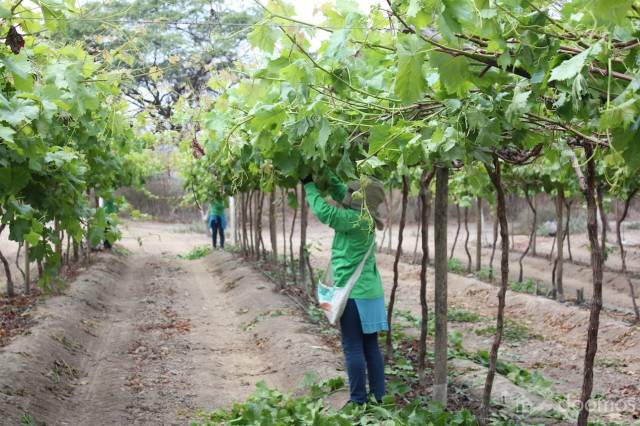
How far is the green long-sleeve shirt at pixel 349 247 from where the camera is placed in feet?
16.0

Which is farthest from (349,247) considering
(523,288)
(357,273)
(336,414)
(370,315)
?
(523,288)

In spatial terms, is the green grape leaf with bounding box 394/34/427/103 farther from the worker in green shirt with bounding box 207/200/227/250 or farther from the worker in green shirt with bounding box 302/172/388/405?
the worker in green shirt with bounding box 207/200/227/250

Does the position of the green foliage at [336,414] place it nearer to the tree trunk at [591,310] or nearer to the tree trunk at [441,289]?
the tree trunk at [441,289]

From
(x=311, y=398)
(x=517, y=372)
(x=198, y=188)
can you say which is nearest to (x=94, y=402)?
(x=311, y=398)

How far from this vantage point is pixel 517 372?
6242mm

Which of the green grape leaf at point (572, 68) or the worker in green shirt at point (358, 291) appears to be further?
the worker in green shirt at point (358, 291)

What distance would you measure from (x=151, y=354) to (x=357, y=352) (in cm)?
375

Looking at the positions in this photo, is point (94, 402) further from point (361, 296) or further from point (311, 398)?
point (361, 296)

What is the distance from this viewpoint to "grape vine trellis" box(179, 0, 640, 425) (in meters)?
2.04

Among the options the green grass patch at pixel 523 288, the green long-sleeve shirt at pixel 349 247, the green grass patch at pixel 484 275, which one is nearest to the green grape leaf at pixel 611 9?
the green long-sleeve shirt at pixel 349 247

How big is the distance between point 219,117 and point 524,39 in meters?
2.94

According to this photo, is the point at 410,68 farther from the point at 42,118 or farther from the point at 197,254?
the point at 197,254

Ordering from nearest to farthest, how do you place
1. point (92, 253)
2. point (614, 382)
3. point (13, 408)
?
1. point (13, 408)
2. point (614, 382)
3. point (92, 253)

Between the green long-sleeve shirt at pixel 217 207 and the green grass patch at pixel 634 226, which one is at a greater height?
the green long-sleeve shirt at pixel 217 207
